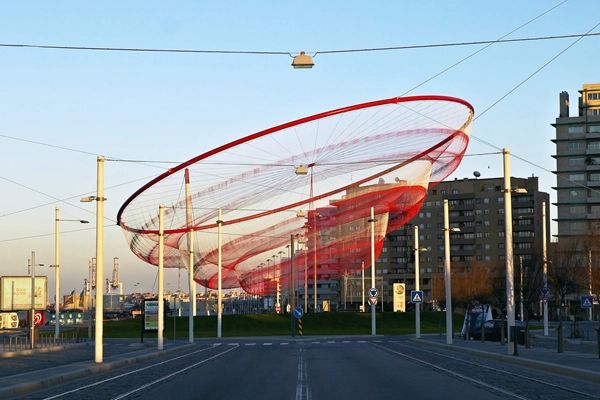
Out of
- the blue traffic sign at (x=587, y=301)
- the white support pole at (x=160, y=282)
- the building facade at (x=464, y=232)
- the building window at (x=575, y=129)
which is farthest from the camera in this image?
the building facade at (x=464, y=232)

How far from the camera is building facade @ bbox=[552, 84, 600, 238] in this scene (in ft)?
501

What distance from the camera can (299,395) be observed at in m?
20.3

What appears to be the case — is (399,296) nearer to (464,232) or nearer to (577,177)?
(577,177)

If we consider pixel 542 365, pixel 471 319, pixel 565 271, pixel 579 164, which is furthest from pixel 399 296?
pixel 579 164

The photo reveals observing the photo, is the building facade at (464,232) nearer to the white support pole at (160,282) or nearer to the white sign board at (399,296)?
the white sign board at (399,296)

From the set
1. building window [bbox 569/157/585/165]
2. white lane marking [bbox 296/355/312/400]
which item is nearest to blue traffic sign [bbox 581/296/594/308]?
white lane marking [bbox 296/355/312/400]

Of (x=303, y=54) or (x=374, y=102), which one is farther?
(x=374, y=102)

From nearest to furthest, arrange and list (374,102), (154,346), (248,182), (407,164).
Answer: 1. (154,346)
2. (374,102)
3. (248,182)
4. (407,164)

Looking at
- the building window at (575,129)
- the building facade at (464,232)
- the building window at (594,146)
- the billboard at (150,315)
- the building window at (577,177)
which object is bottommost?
the billboard at (150,315)

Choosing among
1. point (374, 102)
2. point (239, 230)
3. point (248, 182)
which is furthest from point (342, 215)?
point (374, 102)

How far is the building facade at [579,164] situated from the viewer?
152750 millimetres

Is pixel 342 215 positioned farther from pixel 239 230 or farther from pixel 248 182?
pixel 248 182

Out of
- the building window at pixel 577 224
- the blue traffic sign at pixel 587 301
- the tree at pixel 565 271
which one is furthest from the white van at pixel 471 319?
the building window at pixel 577 224

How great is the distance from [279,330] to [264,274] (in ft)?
101
